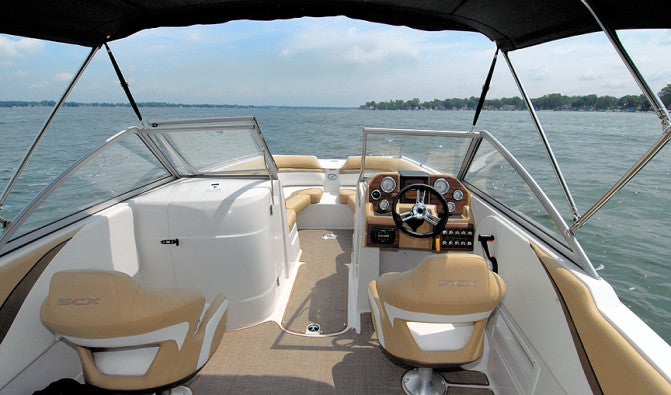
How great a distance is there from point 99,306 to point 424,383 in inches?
65.8

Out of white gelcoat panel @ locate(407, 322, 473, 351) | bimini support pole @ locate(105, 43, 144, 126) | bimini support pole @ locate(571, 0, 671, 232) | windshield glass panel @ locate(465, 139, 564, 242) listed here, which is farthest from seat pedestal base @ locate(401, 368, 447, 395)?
bimini support pole @ locate(105, 43, 144, 126)

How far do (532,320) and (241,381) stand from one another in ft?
5.35

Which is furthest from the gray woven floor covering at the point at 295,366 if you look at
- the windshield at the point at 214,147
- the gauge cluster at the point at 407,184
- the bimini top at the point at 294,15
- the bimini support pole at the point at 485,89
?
the bimini top at the point at 294,15

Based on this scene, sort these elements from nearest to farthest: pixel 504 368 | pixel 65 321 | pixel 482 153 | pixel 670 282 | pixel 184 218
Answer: pixel 65 321
pixel 504 368
pixel 184 218
pixel 482 153
pixel 670 282

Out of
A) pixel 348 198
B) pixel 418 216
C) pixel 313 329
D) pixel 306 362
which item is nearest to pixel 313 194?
pixel 348 198

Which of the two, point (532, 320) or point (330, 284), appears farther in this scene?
point (330, 284)

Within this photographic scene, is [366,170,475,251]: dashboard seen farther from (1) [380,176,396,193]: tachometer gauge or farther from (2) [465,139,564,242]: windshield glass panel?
(2) [465,139,564,242]: windshield glass panel

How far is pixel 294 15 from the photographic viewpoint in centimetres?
199

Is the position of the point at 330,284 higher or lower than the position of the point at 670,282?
higher

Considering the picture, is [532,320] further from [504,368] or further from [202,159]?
[202,159]

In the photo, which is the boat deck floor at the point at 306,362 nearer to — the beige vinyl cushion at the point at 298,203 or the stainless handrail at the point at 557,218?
the stainless handrail at the point at 557,218

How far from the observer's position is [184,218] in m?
2.26

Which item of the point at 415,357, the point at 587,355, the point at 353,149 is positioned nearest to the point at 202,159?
the point at 415,357

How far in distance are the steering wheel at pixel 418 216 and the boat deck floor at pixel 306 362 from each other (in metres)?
0.82
